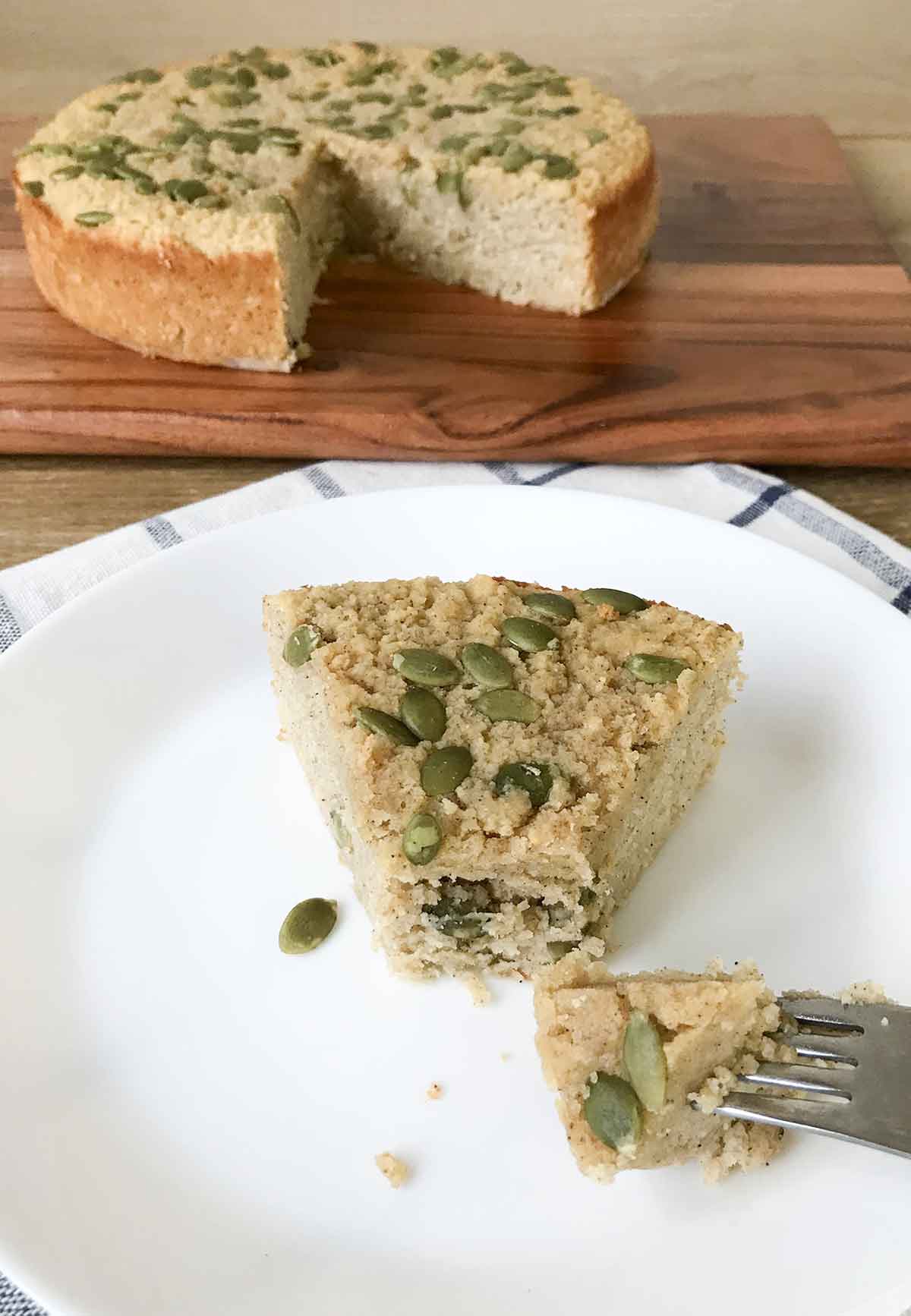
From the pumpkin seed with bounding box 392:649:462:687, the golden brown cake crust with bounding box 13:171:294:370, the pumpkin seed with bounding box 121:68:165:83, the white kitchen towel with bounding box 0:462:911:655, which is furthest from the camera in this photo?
the pumpkin seed with bounding box 121:68:165:83

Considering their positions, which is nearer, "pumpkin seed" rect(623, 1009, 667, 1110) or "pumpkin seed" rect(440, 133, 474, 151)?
"pumpkin seed" rect(623, 1009, 667, 1110)

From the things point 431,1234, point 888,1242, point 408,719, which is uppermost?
point 408,719

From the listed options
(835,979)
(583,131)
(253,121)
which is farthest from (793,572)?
(253,121)

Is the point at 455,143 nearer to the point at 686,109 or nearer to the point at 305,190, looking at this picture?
the point at 305,190

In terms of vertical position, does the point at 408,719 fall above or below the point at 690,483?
above

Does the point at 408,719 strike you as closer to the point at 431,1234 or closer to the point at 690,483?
the point at 431,1234

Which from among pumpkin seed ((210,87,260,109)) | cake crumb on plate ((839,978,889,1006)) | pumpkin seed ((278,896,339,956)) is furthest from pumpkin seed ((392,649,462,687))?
pumpkin seed ((210,87,260,109))

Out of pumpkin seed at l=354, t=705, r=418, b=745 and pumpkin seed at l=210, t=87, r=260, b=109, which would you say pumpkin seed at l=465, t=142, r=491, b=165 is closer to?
pumpkin seed at l=210, t=87, r=260, b=109
